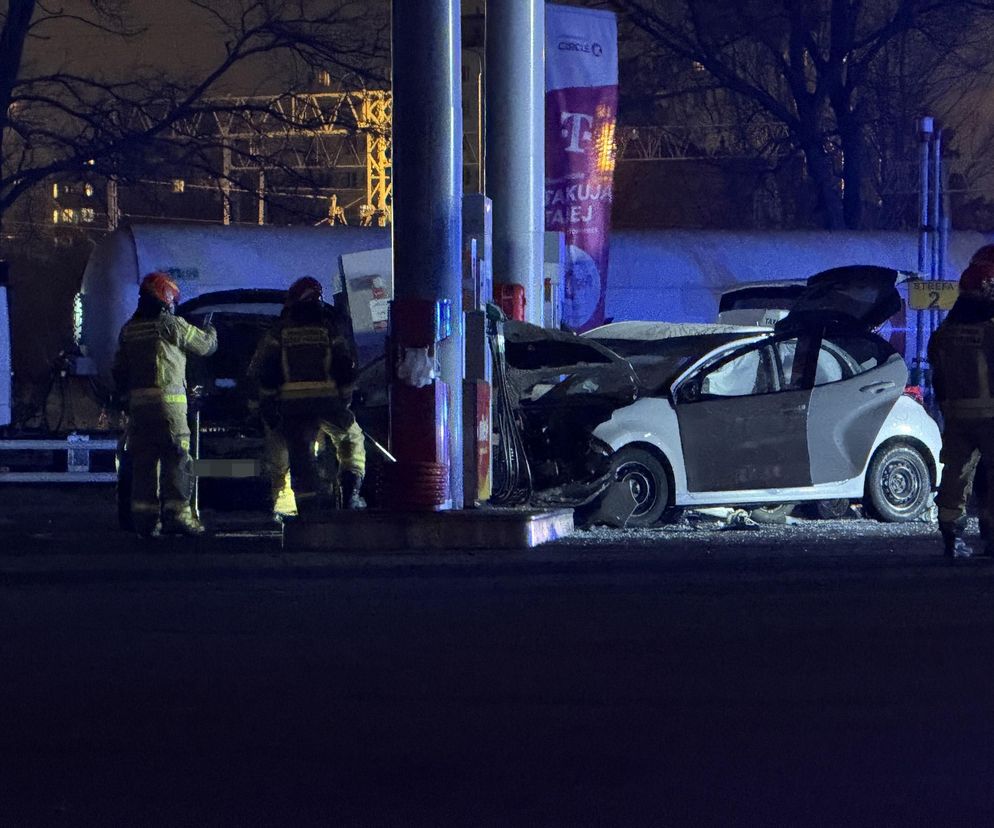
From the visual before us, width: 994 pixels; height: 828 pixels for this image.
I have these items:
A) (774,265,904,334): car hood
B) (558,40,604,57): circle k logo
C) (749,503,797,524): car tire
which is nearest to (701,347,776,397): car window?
(774,265,904,334): car hood

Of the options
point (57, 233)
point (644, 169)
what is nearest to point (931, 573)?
point (644, 169)

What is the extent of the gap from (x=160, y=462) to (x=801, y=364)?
4.91 metres

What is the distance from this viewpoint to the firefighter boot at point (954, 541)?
1169cm

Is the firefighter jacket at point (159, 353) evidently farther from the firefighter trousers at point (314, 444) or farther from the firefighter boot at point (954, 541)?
the firefighter boot at point (954, 541)

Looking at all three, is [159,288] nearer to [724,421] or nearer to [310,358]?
[310,358]

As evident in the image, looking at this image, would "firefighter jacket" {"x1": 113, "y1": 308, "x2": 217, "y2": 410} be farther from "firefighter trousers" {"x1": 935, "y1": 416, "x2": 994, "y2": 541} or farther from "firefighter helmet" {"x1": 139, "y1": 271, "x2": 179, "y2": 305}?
"firefighter trousers" {"x1": 935, "y1": 416, "x2": 994, "y2": 541}

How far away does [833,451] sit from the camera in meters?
14.5

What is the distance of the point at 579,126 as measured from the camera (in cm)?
2047

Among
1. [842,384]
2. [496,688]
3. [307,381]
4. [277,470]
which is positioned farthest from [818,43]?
[496,688]

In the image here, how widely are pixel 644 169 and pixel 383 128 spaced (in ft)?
119

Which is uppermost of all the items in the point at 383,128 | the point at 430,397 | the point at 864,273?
the point at 383,128

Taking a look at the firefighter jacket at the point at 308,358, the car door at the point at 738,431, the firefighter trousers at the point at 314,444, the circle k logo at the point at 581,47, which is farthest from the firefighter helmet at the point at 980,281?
the circle k logo at the point at 581,47

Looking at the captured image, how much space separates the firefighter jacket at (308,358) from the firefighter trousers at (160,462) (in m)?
0.69

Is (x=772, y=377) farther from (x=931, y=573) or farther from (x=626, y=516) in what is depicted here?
(x=931, y=573)
